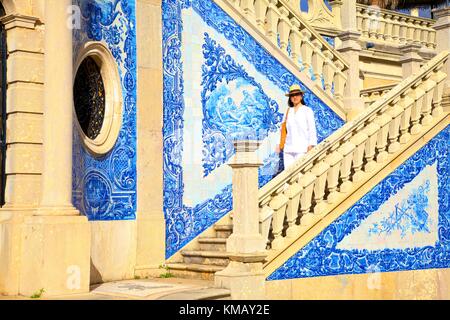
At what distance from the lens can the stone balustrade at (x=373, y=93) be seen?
42.6 ft

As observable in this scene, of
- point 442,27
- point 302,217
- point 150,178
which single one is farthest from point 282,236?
point 442,27

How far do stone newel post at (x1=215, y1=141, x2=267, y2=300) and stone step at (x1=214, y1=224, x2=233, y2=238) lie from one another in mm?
1692

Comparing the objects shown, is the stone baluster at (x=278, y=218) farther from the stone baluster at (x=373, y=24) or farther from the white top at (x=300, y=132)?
the stone baluster at (x=373, y=24)

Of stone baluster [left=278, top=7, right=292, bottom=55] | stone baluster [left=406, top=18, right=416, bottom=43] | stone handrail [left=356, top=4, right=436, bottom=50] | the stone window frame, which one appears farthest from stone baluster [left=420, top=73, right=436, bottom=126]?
stone baluster [left=406, top=18, right=416, bottom=43]

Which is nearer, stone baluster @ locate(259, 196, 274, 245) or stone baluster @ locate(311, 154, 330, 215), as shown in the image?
stone baluster @ locate(259, 196, 274, 245)

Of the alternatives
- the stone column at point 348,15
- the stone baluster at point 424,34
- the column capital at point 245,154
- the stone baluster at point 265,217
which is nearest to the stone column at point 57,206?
the column capital at point 245,154

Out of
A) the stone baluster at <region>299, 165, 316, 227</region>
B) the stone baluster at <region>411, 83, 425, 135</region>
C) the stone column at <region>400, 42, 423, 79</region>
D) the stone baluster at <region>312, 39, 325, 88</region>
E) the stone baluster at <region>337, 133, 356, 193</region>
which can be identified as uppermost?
the stone column at <region>400, 42, 423, 79</region>

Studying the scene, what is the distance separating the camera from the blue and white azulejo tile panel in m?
10.0

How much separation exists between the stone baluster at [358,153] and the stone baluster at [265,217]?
1.45 meters

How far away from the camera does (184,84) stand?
10195 millimetres

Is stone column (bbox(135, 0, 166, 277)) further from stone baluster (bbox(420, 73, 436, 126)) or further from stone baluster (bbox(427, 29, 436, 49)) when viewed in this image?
stone baluster (bbox(427, 29, 436, 49))
